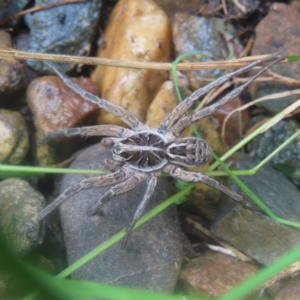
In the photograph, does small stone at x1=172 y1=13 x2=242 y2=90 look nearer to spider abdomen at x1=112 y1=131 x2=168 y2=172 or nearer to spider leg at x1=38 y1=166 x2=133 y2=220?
spider abdomen at x1=112 y1=131 x2=168 y2=172

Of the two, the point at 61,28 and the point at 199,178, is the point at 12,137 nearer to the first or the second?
the point at 61,28

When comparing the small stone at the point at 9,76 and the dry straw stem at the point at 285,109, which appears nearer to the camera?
the dry straw stem at the point at 285,109

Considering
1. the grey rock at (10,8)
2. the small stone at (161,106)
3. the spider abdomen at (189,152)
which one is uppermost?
the grey rock at (10,8)

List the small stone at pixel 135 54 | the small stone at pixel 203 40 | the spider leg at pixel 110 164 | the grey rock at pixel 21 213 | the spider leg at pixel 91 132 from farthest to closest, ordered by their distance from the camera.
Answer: the small stone at pixel 203 40 → the small stone at pixel 135 54 → the spider leg at pixel 91 132 → the spider leg at pixel 110 164 → the grey rock at pixel 21 213

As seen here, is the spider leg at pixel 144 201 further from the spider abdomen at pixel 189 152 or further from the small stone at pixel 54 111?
the small stone at pixel 54 111

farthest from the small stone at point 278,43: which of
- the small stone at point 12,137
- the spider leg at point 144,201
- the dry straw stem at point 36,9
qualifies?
the small stone at point 12,137

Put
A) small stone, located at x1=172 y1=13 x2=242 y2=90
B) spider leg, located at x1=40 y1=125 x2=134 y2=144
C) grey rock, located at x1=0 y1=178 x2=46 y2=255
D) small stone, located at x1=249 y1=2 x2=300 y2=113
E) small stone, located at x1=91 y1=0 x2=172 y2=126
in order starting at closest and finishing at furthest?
grey rock, located at x1=0 y1=178 x2=46 y2=255, spider leg, located at x1=40 y1=125 x2=134 y2=144, small stone, located at x1=249 y1=2 x2=300 y2=113, small stone, located at x1=91 y1=0 x2=172 y2=126, small stone, located at x1=172 y1=13 x2=242 y2=90

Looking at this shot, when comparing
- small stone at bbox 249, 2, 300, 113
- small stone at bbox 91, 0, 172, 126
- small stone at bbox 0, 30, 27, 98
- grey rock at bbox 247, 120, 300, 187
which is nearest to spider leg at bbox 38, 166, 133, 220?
small stone at bbox 91, 0, 172, 126

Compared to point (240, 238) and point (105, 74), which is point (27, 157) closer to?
point (105, 74)
